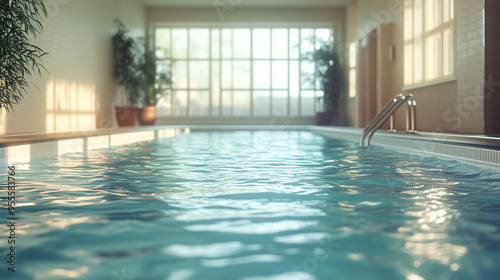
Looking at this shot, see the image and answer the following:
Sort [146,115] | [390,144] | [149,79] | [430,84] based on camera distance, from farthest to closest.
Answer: [146,115]
[149,79]
[430,84]
[390,144]

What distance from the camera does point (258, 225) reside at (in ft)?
6.88

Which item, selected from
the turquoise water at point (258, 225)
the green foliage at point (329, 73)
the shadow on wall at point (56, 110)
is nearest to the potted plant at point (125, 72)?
the shadow on wall at point (56, 110)

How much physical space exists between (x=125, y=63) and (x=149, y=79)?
75 centimetres

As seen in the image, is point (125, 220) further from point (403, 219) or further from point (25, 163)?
point (25, 163)

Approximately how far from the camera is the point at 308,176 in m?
3.77

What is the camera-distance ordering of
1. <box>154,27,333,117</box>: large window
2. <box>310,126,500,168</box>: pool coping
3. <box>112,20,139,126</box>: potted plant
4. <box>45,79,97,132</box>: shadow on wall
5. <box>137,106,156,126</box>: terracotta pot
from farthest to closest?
1. <box>154,27,333,117</box>: large window
2. <box>137,106,156,126</box>: terracotta pot
3. <box>112,20,139,126</box>: potted plant
4. <box>45,79,97,132</box>: shadow on wall
5. <box>310,126,500,168</box>: pool coping

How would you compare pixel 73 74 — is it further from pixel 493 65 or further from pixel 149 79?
pixel 493 65

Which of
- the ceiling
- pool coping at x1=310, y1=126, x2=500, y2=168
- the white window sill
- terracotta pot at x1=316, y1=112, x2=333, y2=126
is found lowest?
pool coping at x1=310, y1=126, x2=500, y2=168

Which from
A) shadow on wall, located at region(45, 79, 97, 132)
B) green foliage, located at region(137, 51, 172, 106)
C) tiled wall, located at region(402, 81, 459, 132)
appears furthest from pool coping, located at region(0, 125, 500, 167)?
green foliage, located at region(137, 51, 172, 106)

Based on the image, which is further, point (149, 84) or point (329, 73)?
point (329, 73)

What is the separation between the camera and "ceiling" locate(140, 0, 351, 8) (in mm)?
14914

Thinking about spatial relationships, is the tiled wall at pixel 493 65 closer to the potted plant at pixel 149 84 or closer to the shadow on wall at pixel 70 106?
the shadow on wall at pixel 70 106

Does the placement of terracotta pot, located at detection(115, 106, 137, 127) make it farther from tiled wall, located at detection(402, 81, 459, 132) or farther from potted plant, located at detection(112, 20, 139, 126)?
tiled wall, located at detection(402, 81, 459, 132)

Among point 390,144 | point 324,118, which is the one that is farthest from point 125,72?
point 390,144
